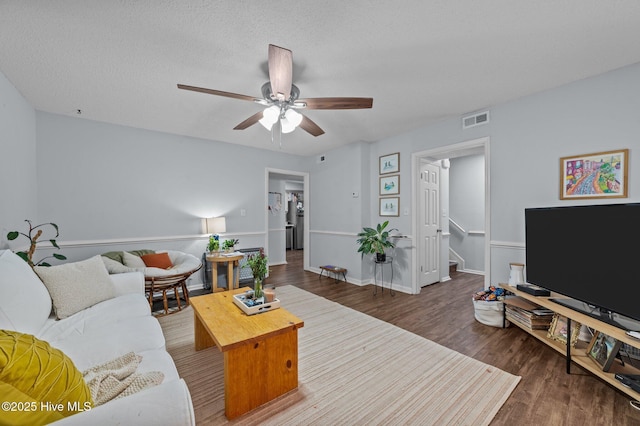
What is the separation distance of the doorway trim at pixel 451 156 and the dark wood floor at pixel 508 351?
0.49 meters

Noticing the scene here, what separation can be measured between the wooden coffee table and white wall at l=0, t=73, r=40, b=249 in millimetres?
2263

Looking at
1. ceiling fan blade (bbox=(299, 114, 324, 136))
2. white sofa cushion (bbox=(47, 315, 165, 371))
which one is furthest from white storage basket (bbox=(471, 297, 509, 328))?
white sofa cushion (bbox=(47, 315, 165, 371))

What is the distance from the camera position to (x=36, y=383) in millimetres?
778

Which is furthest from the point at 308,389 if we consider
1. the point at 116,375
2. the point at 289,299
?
the point at 289,299

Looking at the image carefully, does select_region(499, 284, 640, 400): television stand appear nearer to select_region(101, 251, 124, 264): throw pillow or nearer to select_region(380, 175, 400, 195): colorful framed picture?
select_region(380, 175, 400, 195): colorful framed picture

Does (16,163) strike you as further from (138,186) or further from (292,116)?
(292,116)

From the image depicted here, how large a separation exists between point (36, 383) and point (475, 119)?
4.08 metres

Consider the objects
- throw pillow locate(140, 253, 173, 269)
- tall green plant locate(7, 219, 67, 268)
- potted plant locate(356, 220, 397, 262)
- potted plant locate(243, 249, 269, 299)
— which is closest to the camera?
potted plant locate(243, 249, 269, 299)

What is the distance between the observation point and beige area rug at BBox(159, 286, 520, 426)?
1559 mm

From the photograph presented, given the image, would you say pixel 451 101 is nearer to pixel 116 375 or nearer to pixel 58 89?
pixel 116 375

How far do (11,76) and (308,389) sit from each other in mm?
3730

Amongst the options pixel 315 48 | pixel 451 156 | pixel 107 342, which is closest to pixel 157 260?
pixel 107 342

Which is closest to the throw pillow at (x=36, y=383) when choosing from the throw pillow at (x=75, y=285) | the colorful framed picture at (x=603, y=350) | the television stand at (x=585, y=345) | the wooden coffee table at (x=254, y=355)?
the wooden coffee table at (x=254, y=355)

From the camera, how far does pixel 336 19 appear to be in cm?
168
